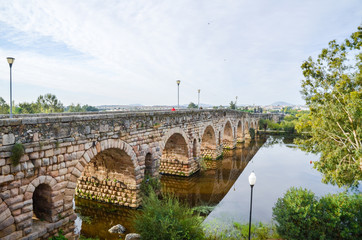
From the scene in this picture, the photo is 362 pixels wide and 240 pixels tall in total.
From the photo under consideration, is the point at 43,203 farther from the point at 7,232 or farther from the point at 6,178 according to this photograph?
the point at 6,178

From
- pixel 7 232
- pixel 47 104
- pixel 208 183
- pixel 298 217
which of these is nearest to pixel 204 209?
pixel 208 183

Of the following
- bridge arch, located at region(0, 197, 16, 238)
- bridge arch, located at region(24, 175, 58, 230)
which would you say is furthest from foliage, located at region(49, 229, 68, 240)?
bridge arch, located at region(0, 197, 16, 238)

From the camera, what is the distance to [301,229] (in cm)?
689

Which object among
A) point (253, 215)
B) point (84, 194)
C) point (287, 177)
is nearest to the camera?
point (253, 215)

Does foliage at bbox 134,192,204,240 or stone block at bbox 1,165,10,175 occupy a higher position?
stone block at bbox 1,165,10,175

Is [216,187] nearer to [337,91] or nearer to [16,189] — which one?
[337,91]

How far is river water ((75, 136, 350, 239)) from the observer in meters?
9.70

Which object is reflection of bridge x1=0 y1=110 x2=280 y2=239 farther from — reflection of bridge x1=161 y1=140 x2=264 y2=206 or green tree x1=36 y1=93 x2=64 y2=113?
green tree x1=36 y1=93 x2=64 y2=113

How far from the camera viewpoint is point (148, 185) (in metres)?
10.6

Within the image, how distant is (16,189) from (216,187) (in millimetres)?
10811

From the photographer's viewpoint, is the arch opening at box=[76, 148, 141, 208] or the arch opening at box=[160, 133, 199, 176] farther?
the arch opening at box=[160, 133, 199, 176]

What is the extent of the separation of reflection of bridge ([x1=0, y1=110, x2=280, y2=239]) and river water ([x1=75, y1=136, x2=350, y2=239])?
1.27 m

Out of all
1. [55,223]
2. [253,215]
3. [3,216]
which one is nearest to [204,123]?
[253,215]

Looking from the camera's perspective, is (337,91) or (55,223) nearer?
(55,223)
